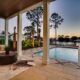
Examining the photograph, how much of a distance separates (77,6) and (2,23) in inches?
212

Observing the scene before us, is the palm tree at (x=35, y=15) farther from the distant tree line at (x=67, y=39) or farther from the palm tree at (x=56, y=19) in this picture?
the distant tree line at (x=67, y=39)

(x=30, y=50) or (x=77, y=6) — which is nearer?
(x=77, y=6)

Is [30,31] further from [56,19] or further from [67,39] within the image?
[67,39]

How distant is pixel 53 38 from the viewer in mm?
7871

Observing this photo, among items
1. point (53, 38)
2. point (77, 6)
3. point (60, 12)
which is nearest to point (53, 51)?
point (53, 38)

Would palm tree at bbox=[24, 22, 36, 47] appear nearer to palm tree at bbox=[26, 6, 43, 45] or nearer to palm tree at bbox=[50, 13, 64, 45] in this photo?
palm tree at bbox=[26, 6, 43, 45]

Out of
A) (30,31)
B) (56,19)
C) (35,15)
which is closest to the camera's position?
(56,19)

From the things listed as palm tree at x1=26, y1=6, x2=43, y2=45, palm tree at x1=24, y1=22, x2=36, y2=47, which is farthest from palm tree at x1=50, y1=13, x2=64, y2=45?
palm tree at x1=24, y1=22, x2=36, y2=47

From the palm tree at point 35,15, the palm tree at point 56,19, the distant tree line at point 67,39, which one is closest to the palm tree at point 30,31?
the palm tree at point 35,15

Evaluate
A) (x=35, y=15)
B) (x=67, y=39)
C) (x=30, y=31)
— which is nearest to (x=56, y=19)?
(x=67, y=39)

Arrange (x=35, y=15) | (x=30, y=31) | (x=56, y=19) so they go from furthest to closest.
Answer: (x=30, y=31) → (x=35, y=15) → (x=56, y=19)

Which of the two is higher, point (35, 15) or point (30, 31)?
point (35, 15)

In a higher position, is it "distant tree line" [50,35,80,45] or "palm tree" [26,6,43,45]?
"palm tree" [26,6,43,45]

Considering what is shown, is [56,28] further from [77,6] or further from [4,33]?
[4,33]
